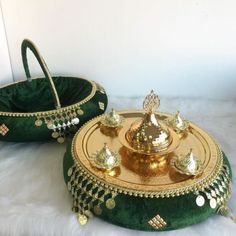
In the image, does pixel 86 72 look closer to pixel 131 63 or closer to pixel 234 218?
pixel 131 63

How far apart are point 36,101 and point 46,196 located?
376 mm

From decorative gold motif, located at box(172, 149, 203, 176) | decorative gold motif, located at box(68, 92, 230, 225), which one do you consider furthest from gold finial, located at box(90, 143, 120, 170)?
decorative gold motif, located at box(172, 149, 203, 176)

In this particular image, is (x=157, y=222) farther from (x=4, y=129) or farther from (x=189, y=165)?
(x=4, y=129)

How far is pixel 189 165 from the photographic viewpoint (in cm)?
55

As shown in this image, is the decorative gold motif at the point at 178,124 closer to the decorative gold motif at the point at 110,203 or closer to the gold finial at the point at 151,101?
the gold finial at the point at 151,101

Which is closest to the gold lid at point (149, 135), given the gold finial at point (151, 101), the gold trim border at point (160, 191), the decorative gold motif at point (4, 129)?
the gold finial at point (151, 101)

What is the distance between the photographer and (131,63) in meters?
0.97

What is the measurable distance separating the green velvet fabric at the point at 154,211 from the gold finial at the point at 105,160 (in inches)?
2.6

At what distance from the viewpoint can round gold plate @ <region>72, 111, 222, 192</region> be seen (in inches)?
21.1

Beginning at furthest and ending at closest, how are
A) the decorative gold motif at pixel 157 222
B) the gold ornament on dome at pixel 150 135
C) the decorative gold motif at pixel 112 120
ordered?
the decorative gold motif at pixel 112 120 → the gold ornament on dome at pixel 150 135 → the decorative gold motif at pixel 157 222

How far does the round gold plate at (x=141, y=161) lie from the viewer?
0.54 metres

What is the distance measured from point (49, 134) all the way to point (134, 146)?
0.22 metres

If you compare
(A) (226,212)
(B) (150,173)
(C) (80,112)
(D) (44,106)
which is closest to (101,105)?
(C) (80,112)

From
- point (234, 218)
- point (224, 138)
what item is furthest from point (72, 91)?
point (234, 218)
